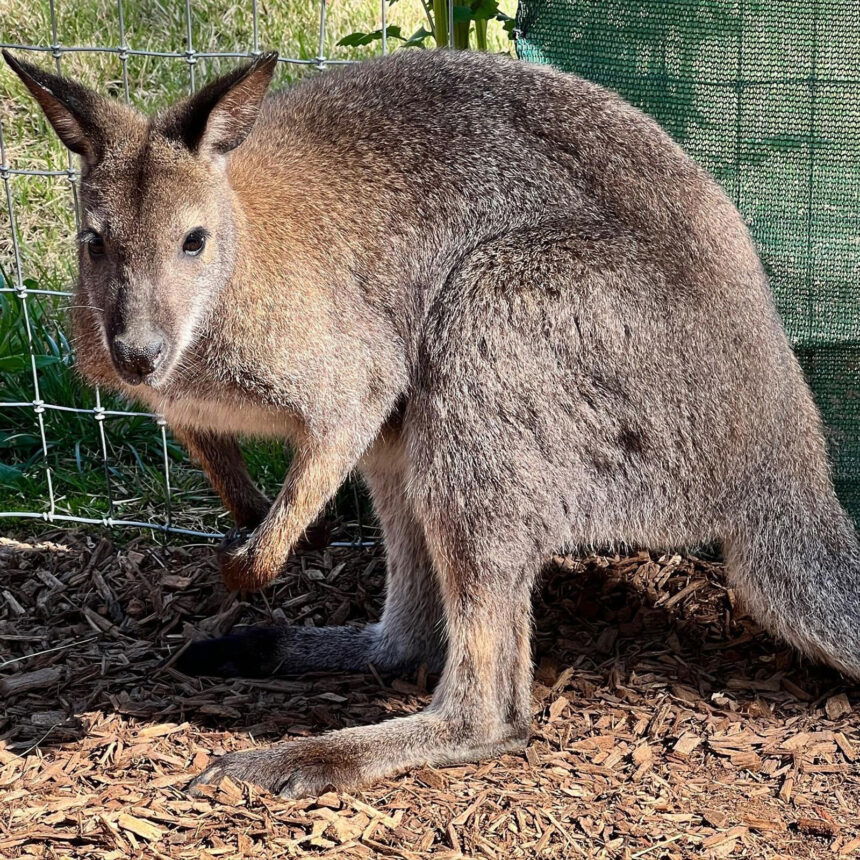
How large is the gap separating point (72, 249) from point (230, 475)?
2.23 meters

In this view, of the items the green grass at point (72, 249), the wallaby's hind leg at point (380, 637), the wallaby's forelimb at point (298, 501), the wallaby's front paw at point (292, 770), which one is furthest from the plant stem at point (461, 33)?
the wallaby's front paw at point (292, 770)

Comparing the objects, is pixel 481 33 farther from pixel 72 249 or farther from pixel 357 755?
pixel 357 755

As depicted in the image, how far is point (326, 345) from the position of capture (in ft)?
11.8

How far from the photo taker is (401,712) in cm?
387

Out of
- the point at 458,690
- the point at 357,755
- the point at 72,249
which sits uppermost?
the point at 72,249

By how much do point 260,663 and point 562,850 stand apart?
126 centimetres

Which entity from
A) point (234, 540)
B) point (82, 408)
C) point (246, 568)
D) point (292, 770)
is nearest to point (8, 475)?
point (82, 408)

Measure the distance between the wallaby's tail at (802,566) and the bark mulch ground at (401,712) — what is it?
11.8 inches

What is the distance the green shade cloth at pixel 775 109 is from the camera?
4121 millimetres

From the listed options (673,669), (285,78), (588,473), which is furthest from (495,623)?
(285,78)

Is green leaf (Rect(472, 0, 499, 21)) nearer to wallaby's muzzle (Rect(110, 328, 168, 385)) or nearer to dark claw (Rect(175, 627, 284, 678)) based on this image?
wallaby's muzzle (Rect(110, 328, 168, 385))

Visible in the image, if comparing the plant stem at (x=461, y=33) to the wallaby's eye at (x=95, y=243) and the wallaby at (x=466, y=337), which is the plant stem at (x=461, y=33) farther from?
the wallaby's eye at (x=95, y=243)

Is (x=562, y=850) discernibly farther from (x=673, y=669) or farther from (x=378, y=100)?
(x=378, y=100)

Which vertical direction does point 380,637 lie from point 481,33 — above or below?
below
